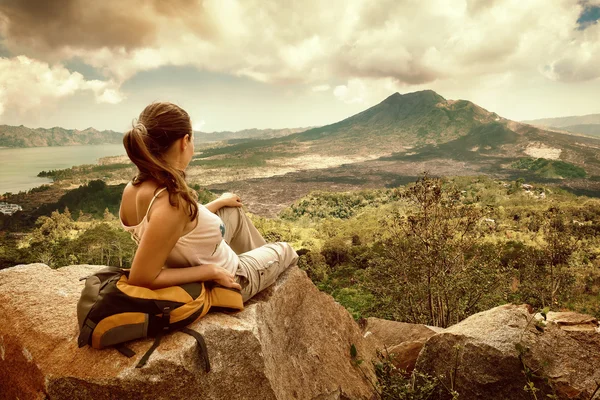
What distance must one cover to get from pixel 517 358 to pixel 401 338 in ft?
9.14

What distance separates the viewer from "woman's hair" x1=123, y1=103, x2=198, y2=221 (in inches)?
96.4

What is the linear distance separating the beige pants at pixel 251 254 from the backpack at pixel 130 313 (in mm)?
713

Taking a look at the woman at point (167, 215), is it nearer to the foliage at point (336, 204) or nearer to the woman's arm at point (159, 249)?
the woman's arm at point (159, 249)

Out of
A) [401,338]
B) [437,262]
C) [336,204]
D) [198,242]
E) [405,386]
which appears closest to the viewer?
[198,242]

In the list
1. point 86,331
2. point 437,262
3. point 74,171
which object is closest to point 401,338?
point 86,331

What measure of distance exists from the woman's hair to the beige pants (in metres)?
1.10

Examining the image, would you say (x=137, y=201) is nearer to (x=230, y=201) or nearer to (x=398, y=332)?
(x=230, y=201)

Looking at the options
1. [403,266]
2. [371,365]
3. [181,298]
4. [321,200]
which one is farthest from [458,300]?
[321,200]

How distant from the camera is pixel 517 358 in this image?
3643 millimetres

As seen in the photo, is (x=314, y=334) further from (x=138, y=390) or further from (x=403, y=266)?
(x=403, y=266)

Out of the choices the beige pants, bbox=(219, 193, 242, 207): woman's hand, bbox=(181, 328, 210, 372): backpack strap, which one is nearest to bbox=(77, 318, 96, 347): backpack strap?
bbox=(181, 328, 210, 372): backpack strap

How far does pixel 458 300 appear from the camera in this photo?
1223 centimetres

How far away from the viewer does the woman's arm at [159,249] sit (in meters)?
2.37

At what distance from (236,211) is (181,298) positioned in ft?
4.81
